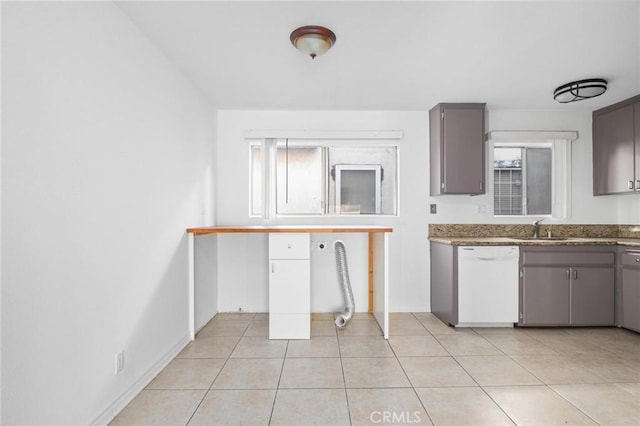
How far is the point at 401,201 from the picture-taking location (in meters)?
3.67

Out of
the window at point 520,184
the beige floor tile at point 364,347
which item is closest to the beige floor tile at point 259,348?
the beige floor tile at point 364,347

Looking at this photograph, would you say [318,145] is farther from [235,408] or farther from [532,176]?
[235,408]

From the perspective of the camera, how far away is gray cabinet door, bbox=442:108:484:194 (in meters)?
3.33

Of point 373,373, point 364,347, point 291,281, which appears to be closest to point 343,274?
point 291,281

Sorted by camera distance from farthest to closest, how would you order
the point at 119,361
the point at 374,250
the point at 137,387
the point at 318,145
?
the point at 318,145 → the point at 374,250 → the point at 137,387 → the point at 119,361

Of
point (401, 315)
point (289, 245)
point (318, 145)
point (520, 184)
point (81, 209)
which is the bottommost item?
point (401, 315)

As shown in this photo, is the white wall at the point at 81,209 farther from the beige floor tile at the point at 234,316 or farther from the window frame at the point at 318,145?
the window frame at the point at 318,145

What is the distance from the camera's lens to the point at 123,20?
1868mm

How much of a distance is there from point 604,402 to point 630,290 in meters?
1.69

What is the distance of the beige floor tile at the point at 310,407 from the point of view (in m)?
1.72

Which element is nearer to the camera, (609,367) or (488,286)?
(609,367)

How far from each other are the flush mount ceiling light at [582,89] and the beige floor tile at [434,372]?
2.59 metres

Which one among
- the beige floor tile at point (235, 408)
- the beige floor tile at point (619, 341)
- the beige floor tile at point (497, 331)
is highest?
the beige floor tile at point (235, 408)

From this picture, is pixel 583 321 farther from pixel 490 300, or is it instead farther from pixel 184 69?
pixel 184 69
